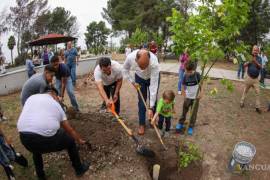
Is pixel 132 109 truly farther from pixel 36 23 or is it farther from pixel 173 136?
pixel 36 23

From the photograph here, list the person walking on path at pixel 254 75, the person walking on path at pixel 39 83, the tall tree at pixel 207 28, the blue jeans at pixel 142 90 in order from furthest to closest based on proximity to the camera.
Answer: the person walking on path at pixel 254 75 < the blue jeans at pixel 142 90 < the person walking on path at pixel 39 83 < the tall tree at pixel 207 28

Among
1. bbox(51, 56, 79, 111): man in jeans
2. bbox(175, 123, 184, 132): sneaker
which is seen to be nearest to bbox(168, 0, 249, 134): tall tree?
bbox(175, 123, 184, 132): sneaker

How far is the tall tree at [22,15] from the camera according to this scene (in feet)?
78.9

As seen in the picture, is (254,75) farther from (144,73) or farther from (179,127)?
(144,73)

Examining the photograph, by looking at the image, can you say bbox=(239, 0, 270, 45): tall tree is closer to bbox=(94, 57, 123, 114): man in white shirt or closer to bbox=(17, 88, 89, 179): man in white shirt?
bbox=(94, 57, 123, 114): man in white shirt

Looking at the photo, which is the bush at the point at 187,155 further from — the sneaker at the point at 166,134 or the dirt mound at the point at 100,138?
the dirt mound at the point at 100,138

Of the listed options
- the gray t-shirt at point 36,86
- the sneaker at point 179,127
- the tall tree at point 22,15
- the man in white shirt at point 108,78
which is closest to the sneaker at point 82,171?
the man in white shirt at point 108,78

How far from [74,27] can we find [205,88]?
1337 inches

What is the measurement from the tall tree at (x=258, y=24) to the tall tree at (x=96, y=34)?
24547 mm

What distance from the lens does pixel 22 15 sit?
79.5 ft

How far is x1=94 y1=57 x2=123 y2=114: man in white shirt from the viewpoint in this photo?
4863 millimetres

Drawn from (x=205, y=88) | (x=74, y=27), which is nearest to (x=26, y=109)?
(x=205, y=88)

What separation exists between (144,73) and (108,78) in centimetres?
82

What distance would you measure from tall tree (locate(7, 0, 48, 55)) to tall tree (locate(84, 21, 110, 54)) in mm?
14768
